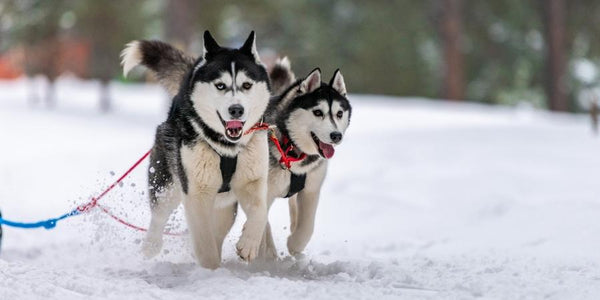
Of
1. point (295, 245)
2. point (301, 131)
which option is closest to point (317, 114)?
point (301, 131)

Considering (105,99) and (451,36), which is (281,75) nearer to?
(105,99)

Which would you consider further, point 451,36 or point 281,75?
point 451,36

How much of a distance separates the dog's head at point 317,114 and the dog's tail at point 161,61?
716mm

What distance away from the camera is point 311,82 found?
467cm

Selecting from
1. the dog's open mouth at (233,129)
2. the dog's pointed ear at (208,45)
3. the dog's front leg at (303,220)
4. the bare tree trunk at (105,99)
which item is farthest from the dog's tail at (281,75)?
the bare tree trunk at (105,99)

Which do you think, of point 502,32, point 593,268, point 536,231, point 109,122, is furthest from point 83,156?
point 502,32

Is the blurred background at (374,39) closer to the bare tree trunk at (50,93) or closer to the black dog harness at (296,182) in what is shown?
the bare tree trunk at (50,93)

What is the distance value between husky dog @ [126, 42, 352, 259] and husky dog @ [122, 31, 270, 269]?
13.3 inches

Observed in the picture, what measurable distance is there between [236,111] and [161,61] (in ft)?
3.93

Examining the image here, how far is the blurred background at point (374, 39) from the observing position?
1770 centimetres

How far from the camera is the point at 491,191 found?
304 inches

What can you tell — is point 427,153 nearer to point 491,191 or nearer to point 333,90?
point 491,191

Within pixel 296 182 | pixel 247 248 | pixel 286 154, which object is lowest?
pixel 247 248

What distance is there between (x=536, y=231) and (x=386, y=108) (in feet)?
35.0
